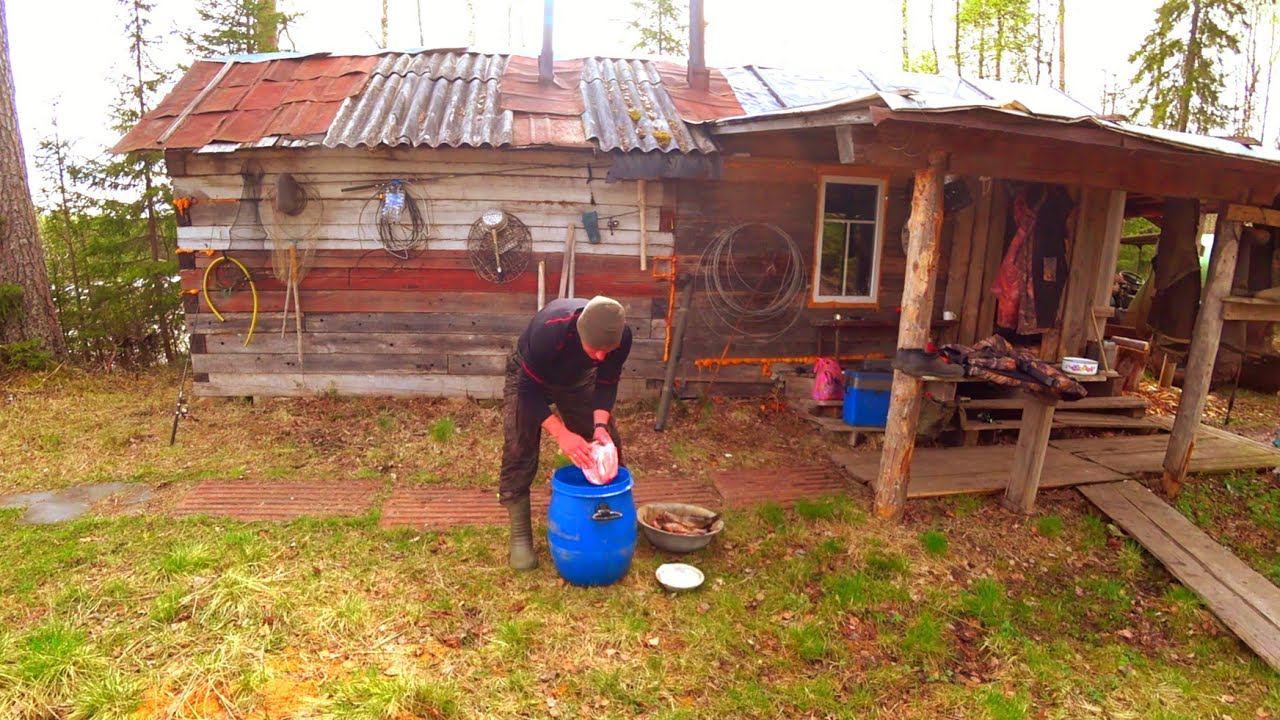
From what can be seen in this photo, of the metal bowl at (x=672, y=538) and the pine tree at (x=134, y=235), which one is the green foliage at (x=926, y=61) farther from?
the metal bowl at (x=672, y=538)

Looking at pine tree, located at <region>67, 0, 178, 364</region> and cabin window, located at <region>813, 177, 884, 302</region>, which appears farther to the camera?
pine tree, located at <region>67, 0, 178, 364</region>

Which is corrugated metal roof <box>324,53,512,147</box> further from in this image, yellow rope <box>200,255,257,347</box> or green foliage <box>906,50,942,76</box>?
green foliage <box>906,50,942,76</box>

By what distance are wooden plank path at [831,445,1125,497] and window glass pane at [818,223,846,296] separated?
195cm

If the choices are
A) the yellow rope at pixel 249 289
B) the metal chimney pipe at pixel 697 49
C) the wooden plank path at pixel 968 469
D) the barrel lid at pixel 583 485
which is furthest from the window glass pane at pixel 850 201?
the yellow rope at pixel 249 289

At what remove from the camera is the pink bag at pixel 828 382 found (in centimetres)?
632

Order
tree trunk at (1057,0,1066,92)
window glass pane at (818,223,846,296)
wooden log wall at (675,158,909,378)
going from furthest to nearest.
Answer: tree trunk at (1057,0,1066,92) < window glass pane at (818,223,846,296) < wooden log wall at (675,158,909,378)

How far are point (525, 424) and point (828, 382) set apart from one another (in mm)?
3566

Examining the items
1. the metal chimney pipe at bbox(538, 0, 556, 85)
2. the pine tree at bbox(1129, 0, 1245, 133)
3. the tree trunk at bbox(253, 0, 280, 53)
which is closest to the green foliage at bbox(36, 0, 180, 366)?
the tree trunk at bbox(253, 0, 280, 53)

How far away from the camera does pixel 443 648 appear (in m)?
3.11

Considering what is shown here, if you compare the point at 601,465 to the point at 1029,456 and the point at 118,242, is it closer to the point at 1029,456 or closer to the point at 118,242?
the point at 1029,456

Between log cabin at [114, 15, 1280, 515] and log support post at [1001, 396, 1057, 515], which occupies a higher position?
log cabin at [114, 15, 1280, 515]

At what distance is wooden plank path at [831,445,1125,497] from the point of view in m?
4.97

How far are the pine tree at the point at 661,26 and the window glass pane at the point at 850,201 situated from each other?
1335 cm

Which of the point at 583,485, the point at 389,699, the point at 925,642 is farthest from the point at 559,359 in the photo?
the point at 925,642
